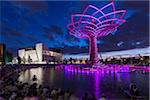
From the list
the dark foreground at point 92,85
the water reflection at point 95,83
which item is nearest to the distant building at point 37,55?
the water reflection at point 95,83

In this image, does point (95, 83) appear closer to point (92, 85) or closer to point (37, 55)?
point (92, 85)

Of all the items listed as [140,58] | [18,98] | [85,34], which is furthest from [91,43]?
[140,58]

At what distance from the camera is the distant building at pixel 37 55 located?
5482 inches

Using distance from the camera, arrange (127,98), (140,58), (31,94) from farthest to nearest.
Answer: (140,58) → (127,98) → (31,94)

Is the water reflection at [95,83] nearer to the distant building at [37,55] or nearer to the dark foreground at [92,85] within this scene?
the dark foreground at [92,85]

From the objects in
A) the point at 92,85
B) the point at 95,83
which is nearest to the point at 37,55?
the point at 95,83

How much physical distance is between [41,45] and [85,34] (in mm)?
82762

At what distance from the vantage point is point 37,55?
141 m

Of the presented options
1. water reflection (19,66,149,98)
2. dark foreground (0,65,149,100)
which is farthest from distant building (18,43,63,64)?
dark foreground (0,65,149,100)

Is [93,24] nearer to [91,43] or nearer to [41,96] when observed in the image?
[91,43]

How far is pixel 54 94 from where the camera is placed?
42.1 feet

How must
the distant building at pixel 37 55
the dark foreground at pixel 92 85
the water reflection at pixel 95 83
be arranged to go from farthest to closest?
the distant building at pixel 37 55 → the water reflection at pixel 95 83 → the dark foreground at pixel 92 85

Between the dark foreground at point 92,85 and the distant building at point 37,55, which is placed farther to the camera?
the distant building at point 37,55

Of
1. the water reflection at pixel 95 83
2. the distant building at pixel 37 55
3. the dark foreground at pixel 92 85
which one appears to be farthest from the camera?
the distant building at pixel 37 55
